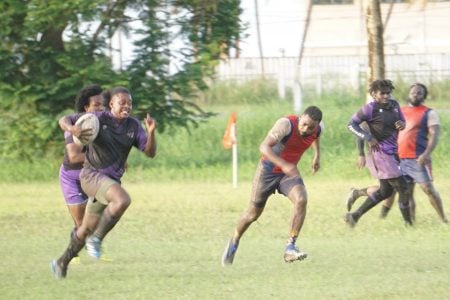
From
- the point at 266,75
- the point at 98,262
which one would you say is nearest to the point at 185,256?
the point at 98,262

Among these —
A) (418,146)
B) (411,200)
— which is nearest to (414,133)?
(418,146)

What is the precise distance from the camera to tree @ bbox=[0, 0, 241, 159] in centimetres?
2366

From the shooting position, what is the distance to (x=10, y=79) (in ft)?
78.4

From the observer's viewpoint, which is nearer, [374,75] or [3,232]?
[3,232]

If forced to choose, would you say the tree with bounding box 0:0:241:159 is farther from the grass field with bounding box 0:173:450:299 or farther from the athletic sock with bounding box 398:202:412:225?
the athletic sock with bounding box 398:202:412:225

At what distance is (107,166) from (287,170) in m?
1.70

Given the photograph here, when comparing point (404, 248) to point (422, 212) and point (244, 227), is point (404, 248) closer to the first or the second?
point (244, 227)

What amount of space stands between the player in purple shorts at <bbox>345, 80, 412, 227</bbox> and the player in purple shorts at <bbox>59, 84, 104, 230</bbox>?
3.84 m

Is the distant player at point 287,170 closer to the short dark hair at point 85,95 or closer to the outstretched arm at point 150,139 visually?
the outstretched arm at point 150,139

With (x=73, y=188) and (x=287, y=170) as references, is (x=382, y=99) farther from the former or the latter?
(x=73, y=188)

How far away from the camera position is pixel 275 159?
1171 centimetres

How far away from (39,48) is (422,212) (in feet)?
31.0

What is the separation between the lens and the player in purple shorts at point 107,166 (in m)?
11.4

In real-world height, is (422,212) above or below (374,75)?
below
